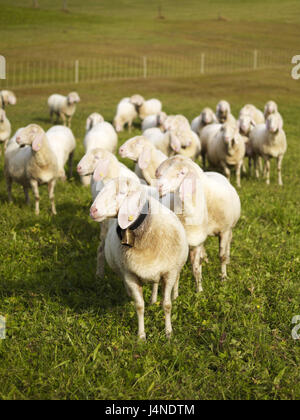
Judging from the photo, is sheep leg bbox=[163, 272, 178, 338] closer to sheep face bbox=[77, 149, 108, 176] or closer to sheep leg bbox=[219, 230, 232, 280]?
sheep leg bbox=[219, 230, 232, 280]

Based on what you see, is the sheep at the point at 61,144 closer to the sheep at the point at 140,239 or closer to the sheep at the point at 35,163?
the sheep at the point at 35,163

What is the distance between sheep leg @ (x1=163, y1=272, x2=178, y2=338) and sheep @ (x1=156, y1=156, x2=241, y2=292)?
696 mm

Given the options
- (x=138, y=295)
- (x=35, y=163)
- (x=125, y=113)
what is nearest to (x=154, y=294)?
(x=138, y=295)

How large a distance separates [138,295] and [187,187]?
105cm

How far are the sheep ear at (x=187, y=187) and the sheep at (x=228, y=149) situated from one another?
15.4 feet

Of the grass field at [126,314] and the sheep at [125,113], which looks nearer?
the grass field at [126,314]

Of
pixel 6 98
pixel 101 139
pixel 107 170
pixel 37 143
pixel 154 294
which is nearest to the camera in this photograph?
pixel 154 294

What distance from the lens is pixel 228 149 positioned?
8781 millimetres

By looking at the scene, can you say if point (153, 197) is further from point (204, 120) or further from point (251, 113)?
point (251, 113)

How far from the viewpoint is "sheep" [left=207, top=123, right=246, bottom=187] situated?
854cm

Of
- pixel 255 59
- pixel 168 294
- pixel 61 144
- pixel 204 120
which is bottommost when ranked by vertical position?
pixel 168 294

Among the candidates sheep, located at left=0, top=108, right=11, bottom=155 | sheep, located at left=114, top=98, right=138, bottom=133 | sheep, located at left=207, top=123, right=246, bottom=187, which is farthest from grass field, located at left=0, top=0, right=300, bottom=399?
sheep, located at left=114, top=98, right=138, bottom=133

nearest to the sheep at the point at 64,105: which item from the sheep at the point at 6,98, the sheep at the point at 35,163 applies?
the sheep at the point at 6,98

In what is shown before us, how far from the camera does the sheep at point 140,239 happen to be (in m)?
3.13
